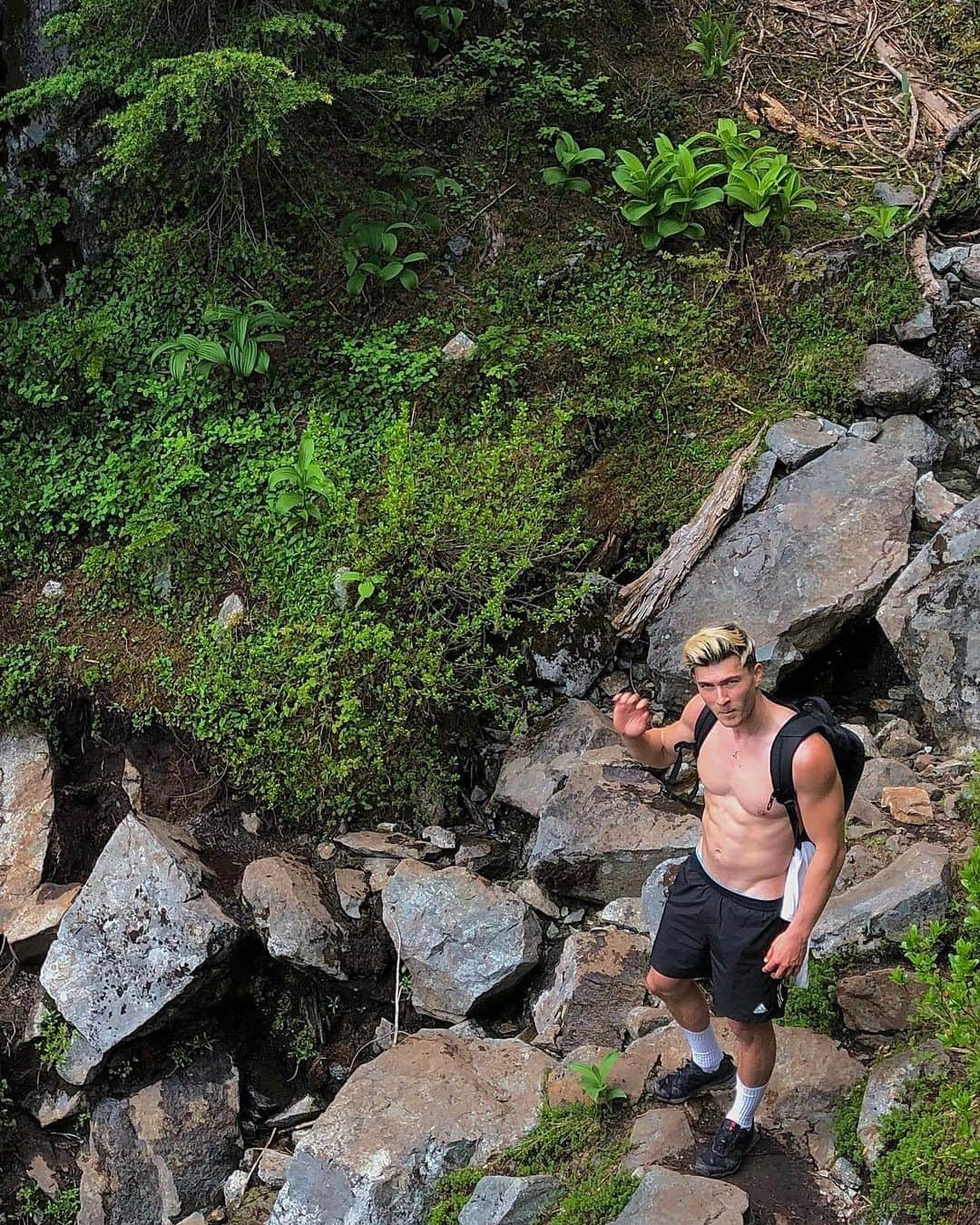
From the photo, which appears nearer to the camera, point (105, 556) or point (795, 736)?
point (795, 736)

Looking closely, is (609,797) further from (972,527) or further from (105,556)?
(105,556)

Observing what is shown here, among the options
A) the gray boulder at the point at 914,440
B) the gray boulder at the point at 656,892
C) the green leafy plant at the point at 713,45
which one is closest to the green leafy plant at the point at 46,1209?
the gray boulder at the point at 656,892

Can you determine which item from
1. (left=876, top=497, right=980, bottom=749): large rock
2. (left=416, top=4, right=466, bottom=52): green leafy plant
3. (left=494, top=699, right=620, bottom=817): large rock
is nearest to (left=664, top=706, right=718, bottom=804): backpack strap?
(left=494, top=699, right=620, bottom=817): large rock

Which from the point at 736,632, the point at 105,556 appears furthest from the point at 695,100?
the point at 736,632

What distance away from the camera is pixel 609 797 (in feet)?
19.8

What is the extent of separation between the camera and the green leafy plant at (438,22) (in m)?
8.84

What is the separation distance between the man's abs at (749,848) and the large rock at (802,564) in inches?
106

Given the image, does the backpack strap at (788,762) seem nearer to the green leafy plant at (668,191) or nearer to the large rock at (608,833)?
the large rock at (608,833)

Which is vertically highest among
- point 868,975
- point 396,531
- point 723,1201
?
point 396,531

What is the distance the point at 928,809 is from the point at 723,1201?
246 cm

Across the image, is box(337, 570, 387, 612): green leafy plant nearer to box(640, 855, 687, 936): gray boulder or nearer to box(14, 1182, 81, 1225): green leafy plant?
box(640, 855, 687, 936): gray boulder

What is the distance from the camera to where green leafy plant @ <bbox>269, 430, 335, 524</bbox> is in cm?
679

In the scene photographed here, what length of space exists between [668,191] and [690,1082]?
6.21 metres

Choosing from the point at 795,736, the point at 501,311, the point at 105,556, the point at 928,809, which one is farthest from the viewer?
the point at 501,311
